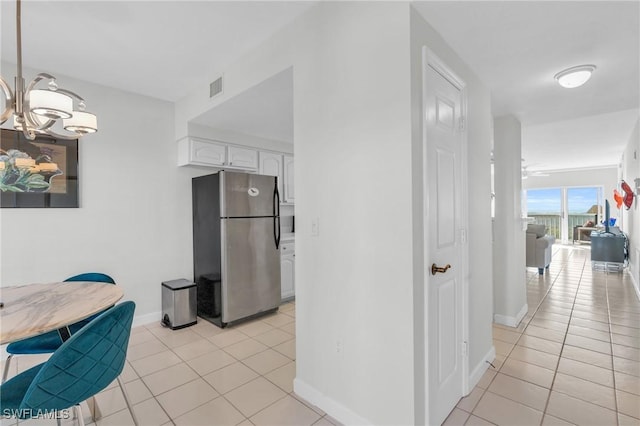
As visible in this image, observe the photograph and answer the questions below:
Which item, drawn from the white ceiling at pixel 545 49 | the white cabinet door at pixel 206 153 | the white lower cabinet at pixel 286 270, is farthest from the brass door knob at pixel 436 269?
the white cabinet door at pixel 206 153

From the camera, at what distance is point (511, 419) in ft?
6.07

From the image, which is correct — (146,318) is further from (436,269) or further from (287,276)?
(436,269)

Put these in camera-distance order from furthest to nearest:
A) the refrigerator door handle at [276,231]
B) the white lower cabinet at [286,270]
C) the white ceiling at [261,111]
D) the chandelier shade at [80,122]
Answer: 1. the white lower cabinet at [286,270]
2. the refrigerator door handle at [276,231]
3. the white ceiling at [261,111]
4. the chandelier shade at [80,122]

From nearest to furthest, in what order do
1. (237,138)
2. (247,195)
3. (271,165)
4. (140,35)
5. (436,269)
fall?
1. (436,269)
2. (140,35)
3. (247,195)
4. (237,138)
5. (271,165)

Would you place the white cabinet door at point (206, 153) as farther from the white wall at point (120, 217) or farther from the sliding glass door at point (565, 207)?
the sliding glass door at point (565, 207)

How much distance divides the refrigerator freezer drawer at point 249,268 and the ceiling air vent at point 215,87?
4.39 ft

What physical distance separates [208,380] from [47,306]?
1225 mm

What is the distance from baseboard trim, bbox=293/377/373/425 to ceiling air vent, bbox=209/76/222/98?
Answer: 8.53ft

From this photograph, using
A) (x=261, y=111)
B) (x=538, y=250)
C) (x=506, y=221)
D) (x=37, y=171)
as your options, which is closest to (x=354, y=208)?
(x=261, y=111)

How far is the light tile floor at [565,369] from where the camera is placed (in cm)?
190

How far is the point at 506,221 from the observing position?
329 centimetres

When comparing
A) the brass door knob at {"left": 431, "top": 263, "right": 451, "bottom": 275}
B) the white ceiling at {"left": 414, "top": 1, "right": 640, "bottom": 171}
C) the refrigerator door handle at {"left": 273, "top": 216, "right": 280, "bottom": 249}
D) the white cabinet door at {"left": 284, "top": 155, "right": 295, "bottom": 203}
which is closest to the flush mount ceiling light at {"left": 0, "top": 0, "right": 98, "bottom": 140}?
the white ceiling at {"left": 414, "top": 1, "right": 640, "bottom": 171}

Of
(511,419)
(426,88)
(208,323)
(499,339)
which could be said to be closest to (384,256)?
(426,88)

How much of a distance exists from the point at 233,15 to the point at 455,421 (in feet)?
9.86
